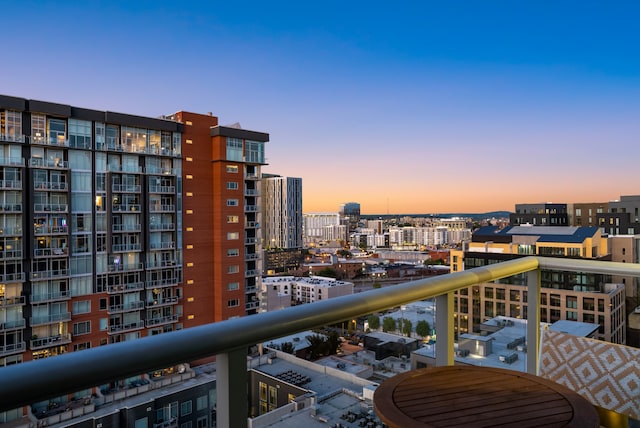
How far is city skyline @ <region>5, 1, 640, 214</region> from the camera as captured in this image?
17.8 meters

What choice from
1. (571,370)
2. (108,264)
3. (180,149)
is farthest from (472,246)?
(571,370)

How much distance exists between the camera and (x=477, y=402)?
990 mm

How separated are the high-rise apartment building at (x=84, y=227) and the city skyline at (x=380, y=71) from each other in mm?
3148

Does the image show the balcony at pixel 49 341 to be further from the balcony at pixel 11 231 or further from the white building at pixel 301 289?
the white building at pixel 301 289

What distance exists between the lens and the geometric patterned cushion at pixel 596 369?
147 centimetres

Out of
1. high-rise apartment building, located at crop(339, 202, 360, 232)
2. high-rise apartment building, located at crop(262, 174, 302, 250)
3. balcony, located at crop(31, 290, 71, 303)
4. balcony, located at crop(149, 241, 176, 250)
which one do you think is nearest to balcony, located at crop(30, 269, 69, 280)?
balcony, located at crop(31, 290, 71, 303)

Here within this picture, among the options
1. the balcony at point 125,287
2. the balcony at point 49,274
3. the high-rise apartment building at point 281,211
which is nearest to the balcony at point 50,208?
the balcony at point 49,274

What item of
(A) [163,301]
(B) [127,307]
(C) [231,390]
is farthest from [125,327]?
(C) [231,390]

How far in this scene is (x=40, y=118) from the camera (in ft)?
53.0

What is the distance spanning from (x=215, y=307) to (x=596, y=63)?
1978 centimetres

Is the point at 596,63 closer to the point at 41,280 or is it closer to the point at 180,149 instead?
the point at 180,149

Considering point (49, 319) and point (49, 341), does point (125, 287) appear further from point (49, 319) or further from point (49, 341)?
point (49, 341)

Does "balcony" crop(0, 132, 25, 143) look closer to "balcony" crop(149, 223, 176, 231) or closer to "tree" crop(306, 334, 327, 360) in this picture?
"balcony" crop(149, 223, 176, 231)

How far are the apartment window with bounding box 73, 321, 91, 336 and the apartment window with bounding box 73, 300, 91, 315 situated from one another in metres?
0.43
